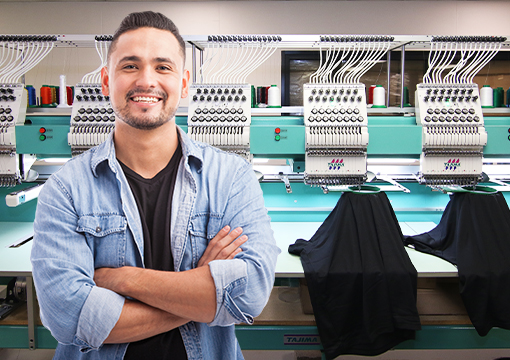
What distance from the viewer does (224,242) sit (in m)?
1.11

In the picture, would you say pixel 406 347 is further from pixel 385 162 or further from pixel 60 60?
pixel 60 60

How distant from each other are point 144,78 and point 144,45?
0.10 metres

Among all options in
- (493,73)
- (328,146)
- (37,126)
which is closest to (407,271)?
(328,146)

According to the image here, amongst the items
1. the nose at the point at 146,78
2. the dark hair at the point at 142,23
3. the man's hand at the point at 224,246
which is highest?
the dark hair at the point at 142,23

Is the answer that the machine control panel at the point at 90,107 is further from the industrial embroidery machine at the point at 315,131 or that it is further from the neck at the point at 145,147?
the neck at the point at 145,147

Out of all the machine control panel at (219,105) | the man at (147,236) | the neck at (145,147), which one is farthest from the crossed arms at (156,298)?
the machine control panel at (219,105)

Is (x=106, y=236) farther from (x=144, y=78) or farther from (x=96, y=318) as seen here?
(x=144, y=78)

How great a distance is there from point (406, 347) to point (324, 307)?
53 cm

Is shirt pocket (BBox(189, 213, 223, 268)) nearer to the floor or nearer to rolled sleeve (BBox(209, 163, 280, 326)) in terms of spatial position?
rolled sleeve (BBox(209, 163, 280, 326))

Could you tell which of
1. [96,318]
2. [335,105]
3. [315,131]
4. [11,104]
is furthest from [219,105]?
[96,318]

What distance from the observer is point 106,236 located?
1082mm

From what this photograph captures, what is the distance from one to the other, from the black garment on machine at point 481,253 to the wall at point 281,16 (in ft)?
11.7

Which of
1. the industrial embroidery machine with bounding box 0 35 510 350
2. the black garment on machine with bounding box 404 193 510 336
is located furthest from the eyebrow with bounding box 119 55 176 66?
the black garment on machine with bounding box 404 193 510 336

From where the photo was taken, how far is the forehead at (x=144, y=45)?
1.07 m
